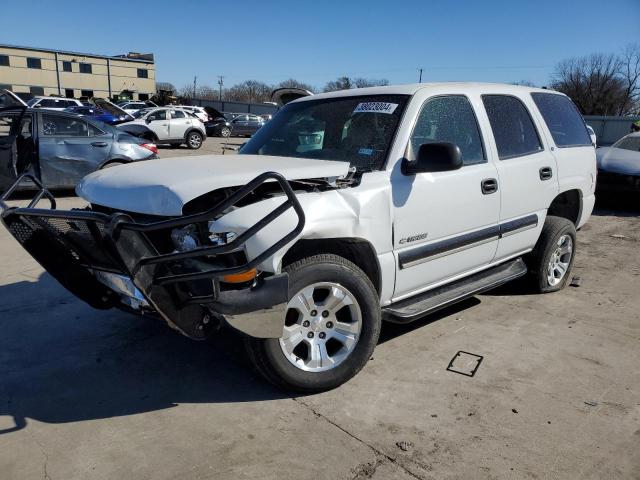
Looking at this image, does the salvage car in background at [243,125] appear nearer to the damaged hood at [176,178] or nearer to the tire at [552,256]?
the tire at [552,256]

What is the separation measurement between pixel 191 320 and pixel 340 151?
1.65m

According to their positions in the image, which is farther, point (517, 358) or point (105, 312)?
point (105, 312)

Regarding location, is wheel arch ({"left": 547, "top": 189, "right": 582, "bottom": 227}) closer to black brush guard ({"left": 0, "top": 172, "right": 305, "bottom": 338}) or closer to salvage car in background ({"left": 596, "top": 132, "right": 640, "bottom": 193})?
black brush guard ({"left": 0, "top": 172, "right": 305, "bottom": 338})

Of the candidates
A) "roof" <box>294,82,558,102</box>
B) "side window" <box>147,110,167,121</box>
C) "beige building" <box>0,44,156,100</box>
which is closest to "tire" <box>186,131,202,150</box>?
"side window" <box>147,110,167,121</box>

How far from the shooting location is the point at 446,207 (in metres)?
3.72

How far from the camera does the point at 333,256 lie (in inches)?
124

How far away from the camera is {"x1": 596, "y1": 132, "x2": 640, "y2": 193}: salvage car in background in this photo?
30.8 ft

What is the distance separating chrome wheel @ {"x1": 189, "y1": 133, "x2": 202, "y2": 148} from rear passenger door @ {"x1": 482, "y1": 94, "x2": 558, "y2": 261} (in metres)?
19.4

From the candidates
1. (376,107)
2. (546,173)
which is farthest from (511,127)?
(376,107)

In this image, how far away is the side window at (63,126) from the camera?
30.0ft

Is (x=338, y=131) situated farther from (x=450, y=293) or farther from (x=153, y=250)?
(x=153, y=250)

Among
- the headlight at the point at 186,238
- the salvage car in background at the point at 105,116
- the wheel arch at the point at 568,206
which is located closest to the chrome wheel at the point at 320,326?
the headlight at the point at 186,238

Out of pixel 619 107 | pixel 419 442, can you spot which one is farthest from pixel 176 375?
pixel 619 107

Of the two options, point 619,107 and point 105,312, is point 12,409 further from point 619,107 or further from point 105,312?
point 619,107
